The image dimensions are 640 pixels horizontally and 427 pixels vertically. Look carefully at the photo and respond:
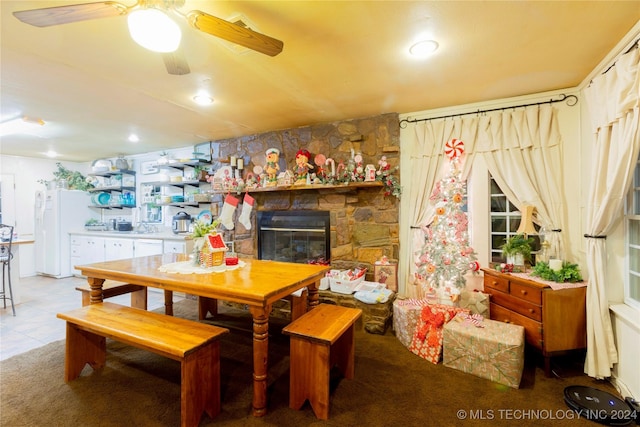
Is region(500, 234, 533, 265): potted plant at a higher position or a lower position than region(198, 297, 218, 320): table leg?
higher

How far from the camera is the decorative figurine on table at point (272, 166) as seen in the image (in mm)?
3854

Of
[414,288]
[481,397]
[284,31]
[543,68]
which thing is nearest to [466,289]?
[414,288]

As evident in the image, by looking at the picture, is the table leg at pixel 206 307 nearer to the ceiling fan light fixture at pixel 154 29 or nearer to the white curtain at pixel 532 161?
the ceiling fan light fixture at pixel 154 29

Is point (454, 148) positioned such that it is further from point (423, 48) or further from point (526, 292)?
point (526, 292)

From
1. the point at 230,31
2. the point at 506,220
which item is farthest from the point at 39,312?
the point at 506,220

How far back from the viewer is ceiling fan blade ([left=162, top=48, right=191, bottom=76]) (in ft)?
5.28

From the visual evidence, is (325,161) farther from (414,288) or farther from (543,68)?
(543,68)

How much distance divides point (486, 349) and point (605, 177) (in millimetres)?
1479

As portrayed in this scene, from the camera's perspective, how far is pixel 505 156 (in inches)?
111

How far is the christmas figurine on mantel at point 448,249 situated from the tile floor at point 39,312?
3444mm

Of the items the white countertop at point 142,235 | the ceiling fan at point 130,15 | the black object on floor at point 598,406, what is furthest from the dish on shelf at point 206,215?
the black object on floor at point 598,406

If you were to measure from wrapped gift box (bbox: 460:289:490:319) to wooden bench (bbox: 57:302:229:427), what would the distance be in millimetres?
2343

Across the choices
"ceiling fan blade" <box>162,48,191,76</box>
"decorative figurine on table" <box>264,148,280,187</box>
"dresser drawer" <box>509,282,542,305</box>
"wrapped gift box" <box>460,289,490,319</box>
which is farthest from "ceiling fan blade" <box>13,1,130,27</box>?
"wrapped gift box" <box>460,289,490,319</box>

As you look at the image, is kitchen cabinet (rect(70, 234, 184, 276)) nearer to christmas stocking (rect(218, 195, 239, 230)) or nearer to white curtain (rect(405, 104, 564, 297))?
christmas stocking (rect(218, 195, 239, 230))
